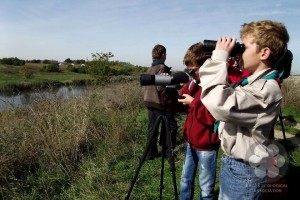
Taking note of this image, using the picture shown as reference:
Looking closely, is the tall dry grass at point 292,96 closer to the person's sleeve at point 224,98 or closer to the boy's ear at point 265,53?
the boy's ear at point 265,53

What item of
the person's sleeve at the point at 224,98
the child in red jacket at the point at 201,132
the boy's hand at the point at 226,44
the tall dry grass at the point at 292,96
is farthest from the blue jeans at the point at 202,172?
the tall dry grass at the point at 292,96

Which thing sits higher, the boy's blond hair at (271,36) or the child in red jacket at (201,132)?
the boy's blond hair at (271,36)

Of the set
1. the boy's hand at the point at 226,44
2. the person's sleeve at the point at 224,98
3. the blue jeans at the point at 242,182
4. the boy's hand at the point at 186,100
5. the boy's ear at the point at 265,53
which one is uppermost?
the boy's hand at the point at 226,44

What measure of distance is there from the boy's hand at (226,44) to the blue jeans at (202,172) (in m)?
1.34

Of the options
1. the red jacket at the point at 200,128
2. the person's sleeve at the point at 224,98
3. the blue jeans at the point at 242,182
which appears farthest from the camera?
the red jacket at the point at 200,128

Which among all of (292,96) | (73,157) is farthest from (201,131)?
(292,96)

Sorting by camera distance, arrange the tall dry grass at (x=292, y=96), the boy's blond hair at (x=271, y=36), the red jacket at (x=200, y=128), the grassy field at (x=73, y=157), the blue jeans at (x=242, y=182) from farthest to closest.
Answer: the tall dry grass at (x=292, y=96), the grassy field at (x=73, y=157), the red jacket at (x=200, y=128), the blue jeans at (x=242, y=182), the boy's blond hair at (x=271, y=36)

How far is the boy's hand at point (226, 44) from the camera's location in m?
1.54

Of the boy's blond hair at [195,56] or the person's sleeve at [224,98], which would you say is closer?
the person's sleeve at [224,98]

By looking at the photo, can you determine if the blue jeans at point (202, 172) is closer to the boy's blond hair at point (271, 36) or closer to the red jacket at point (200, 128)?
the red jacket at point (200, 128)

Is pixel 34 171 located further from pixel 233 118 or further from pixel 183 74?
pixel 233 118

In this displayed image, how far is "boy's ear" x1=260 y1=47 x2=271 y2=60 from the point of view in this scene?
1.57m

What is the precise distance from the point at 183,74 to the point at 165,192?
198cm

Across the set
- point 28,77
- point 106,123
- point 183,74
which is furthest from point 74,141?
point 28,77
